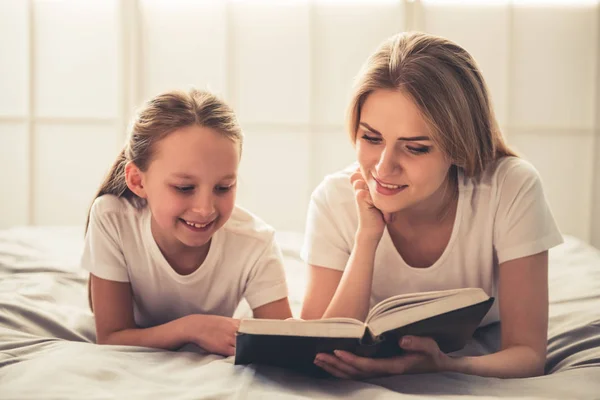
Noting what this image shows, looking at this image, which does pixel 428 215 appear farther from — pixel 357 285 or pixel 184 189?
pixel 184 189

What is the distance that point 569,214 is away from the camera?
2.86 meters

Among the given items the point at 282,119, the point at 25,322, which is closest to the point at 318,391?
the point at 25,322

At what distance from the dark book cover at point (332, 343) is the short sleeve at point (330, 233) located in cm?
32

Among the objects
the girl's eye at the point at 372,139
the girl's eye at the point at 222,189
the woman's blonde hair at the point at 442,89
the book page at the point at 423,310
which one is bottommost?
the book page at the point at 423,310

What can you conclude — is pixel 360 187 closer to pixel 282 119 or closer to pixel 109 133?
pixel 282 119

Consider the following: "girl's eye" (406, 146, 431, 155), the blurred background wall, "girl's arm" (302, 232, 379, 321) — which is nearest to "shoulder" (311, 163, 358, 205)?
"girl's arm" (302, 232, 379, 321)

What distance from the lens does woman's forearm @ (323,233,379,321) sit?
1277 mm

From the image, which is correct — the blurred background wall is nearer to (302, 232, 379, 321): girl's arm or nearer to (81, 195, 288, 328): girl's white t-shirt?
(81, 195, 288, 328): girl's white t-shirt

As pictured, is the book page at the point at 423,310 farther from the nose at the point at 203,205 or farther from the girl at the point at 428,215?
the nose at the point at 203,205

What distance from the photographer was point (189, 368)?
113 centimetres

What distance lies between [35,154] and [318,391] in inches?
87.9

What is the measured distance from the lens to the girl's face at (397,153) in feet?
3.94

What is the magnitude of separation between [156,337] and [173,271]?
0.16 metres

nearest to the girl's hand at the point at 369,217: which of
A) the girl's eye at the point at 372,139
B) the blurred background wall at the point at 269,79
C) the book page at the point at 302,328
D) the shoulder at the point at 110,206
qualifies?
the girl's eye at the point at 372,139
